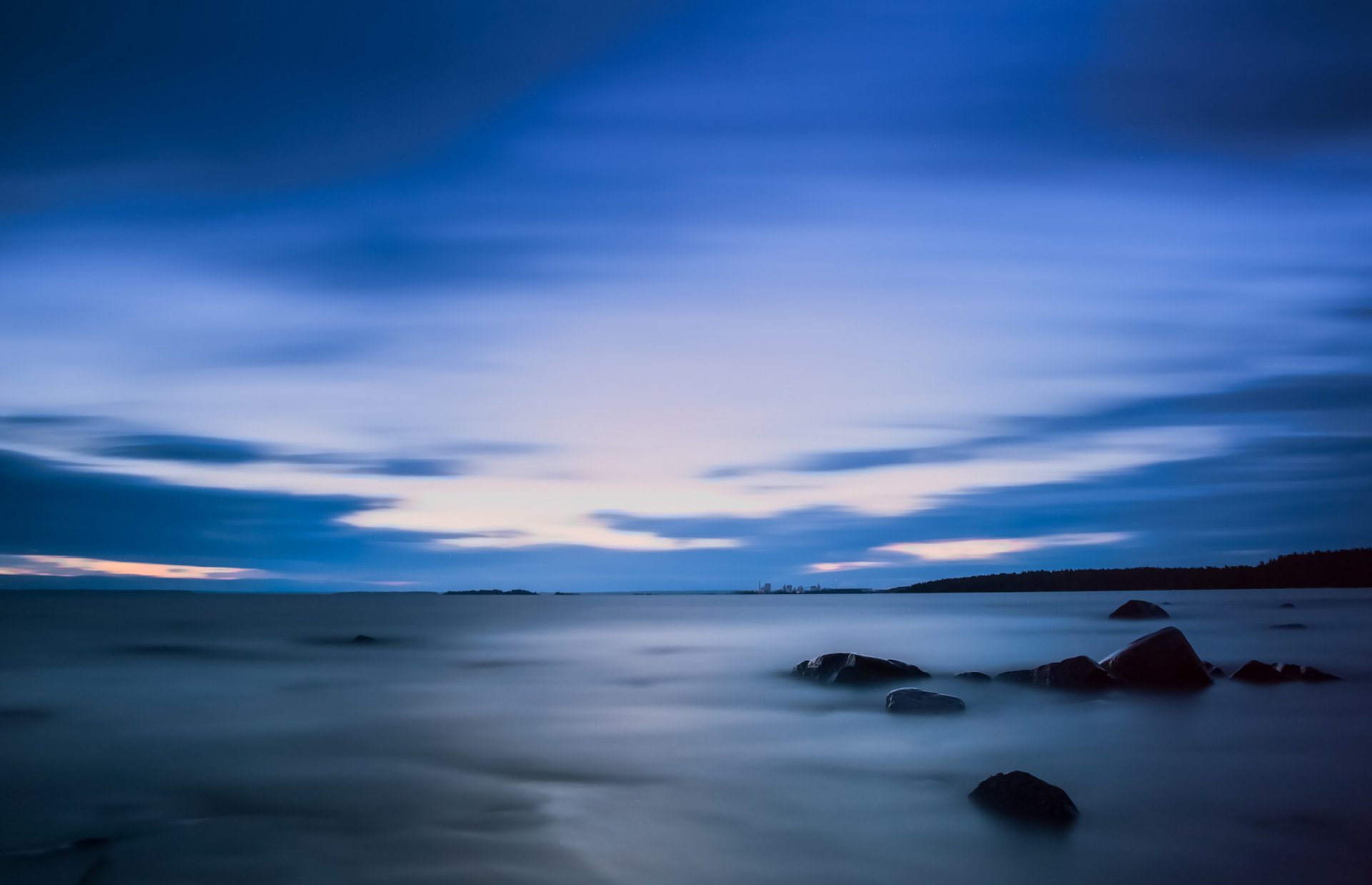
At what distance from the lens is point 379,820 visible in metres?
11.3

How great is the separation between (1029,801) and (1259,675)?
628 inches

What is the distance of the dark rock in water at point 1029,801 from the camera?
10.2 metres

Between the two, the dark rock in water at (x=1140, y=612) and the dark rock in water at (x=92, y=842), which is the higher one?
the dark rock in water at (x=1140, y=612)

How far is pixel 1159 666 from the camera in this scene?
21078 mm

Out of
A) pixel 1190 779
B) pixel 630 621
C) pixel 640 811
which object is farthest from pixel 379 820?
pixel 630 621

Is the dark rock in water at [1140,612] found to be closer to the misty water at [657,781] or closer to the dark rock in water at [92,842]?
the misty water at [657,781]

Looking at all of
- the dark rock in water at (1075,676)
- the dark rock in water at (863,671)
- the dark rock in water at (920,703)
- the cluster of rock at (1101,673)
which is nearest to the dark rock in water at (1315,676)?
the cluster of rock at (1101,673)

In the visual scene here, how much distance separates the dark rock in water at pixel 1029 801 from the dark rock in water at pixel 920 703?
7.82 metres

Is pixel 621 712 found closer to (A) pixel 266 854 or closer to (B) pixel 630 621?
(A) pixel 266 854

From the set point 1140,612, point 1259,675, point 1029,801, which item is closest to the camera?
point 1029,801

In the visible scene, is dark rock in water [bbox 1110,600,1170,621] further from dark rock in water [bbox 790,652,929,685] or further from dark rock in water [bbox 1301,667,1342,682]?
dark rock in water [bbox 790,652,929,685]

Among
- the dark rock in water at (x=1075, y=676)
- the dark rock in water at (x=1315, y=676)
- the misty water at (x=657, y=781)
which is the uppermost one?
the dark rock in water at (x=1075, y=676)

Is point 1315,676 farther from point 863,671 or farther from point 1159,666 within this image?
point 863,671

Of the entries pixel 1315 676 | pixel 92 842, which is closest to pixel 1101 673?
pixel 1315 676
